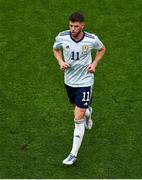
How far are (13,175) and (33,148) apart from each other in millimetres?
827

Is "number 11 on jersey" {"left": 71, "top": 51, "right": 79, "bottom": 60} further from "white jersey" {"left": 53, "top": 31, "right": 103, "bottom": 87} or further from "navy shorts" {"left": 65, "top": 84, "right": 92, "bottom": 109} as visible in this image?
"navy shorts" {"left": 65, "top": 84, "right": 92, "bottom": 109}

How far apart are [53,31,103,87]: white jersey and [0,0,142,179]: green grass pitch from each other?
A: 1211mm

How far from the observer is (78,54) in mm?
9219

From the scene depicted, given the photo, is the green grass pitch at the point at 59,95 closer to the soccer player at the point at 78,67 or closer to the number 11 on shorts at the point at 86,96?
the soccer player at the point at 78,67

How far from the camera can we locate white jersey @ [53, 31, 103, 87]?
9.20 metres

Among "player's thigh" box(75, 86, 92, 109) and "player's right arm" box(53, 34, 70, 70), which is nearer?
"player's right arm" box(53, 34, 70, 70)

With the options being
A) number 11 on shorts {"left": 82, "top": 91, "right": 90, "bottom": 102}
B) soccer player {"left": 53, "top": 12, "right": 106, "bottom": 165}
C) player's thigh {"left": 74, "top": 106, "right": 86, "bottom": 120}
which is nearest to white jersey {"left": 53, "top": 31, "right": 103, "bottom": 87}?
soccer player {"left": 53, "top": 12, "right": 106, "bottom": 165}

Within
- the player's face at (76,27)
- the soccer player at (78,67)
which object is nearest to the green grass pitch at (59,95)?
the soccer player at (78,67)

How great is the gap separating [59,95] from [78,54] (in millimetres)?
2282

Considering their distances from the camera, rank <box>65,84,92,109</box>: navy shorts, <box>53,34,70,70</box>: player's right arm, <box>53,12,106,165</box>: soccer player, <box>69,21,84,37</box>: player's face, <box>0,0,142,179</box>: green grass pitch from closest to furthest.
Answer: <box>69,21,84,37</box>: player's face → <box>53,34,70,70</box>: player's right arm → <box>53,12,106,165</box>: soccer player → <box>65,84,92,109</box>: navy shorts → <box>0,0,142,179</box>: green grass pitch

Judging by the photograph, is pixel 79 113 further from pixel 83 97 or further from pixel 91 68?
pixel 91 68

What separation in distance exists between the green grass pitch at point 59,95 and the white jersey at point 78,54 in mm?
1211

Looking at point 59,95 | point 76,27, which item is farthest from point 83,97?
point 59,95

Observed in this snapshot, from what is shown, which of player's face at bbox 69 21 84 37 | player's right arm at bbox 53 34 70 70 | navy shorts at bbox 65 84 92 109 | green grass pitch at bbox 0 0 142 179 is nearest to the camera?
Result: player's face at bbox 69 21 84 37
